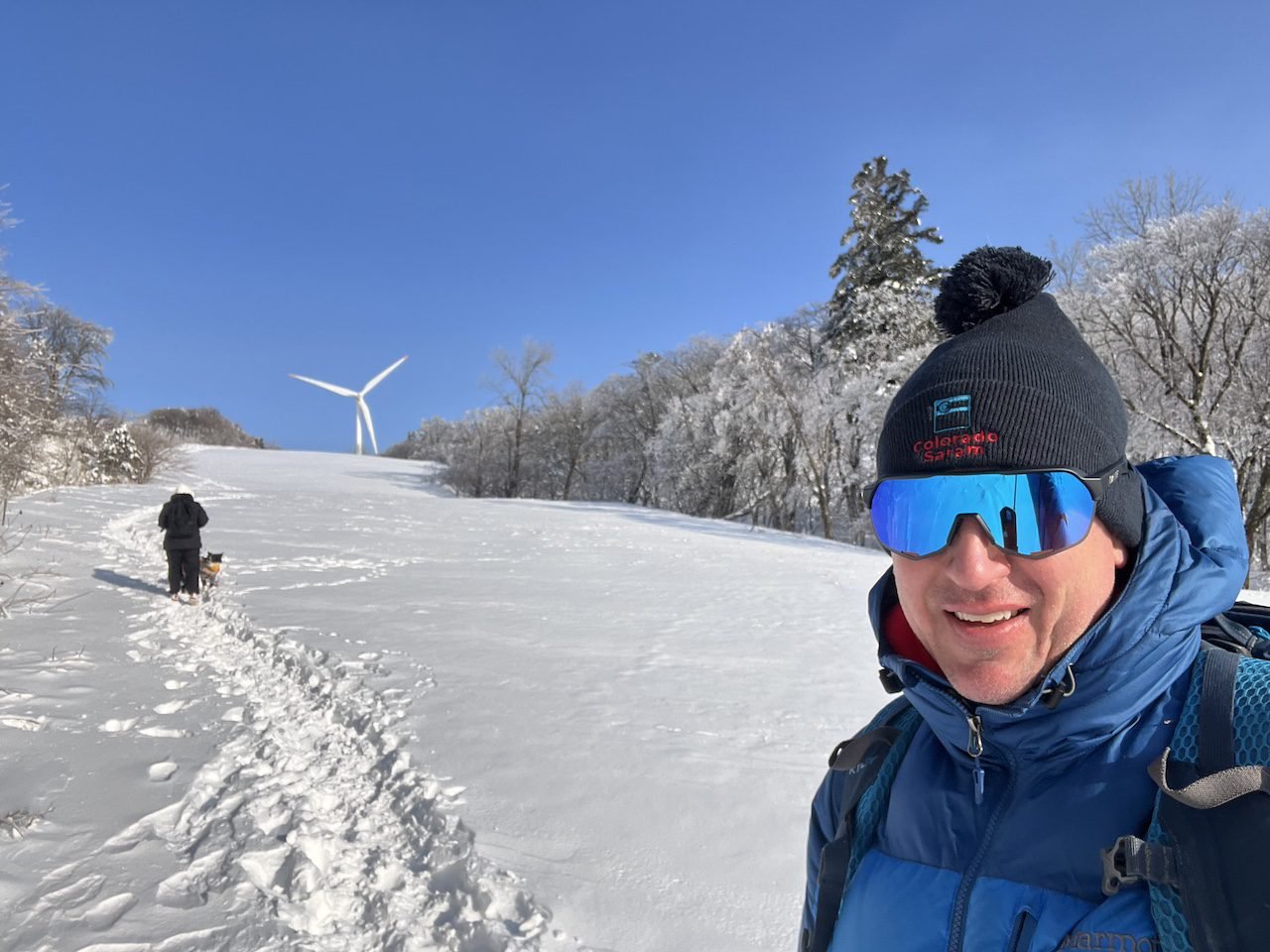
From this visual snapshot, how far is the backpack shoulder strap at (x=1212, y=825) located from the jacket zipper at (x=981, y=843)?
19 centimetres

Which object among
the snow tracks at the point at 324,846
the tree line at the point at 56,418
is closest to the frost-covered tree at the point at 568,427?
the tree line at the point at 56,418

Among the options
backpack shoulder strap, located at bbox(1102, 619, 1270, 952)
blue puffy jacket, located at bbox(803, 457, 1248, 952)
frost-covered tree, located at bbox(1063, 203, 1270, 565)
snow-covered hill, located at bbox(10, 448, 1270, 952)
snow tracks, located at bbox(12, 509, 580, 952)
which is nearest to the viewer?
backpack shoulder strap, located at bbox(1102, 619, 1270, 952)

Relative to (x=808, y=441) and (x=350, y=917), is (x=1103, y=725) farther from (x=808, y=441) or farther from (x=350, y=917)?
(x=808, y=441)

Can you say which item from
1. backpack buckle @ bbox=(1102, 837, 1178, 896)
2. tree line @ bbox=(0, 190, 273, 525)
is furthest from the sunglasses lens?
tree line @ bbox=(0, 190, 273, 525)

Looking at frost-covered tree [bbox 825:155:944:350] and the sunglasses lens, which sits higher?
frost-covered tree [bbox 825:155:944:350]

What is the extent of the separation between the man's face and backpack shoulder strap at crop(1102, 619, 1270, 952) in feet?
0.63

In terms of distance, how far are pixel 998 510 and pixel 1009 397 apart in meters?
0.20

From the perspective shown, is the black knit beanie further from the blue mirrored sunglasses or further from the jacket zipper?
the jacket zipper

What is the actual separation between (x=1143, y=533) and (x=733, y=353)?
124 ft

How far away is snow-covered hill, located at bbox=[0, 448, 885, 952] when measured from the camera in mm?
3252

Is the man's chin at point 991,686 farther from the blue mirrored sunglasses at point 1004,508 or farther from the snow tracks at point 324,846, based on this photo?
the snow tracks at point 324,846

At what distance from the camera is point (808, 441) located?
29047 mm

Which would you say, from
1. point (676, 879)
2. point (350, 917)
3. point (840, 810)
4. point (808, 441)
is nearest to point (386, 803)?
point (350, 917)

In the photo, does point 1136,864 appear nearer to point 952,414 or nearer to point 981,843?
point 981,843
